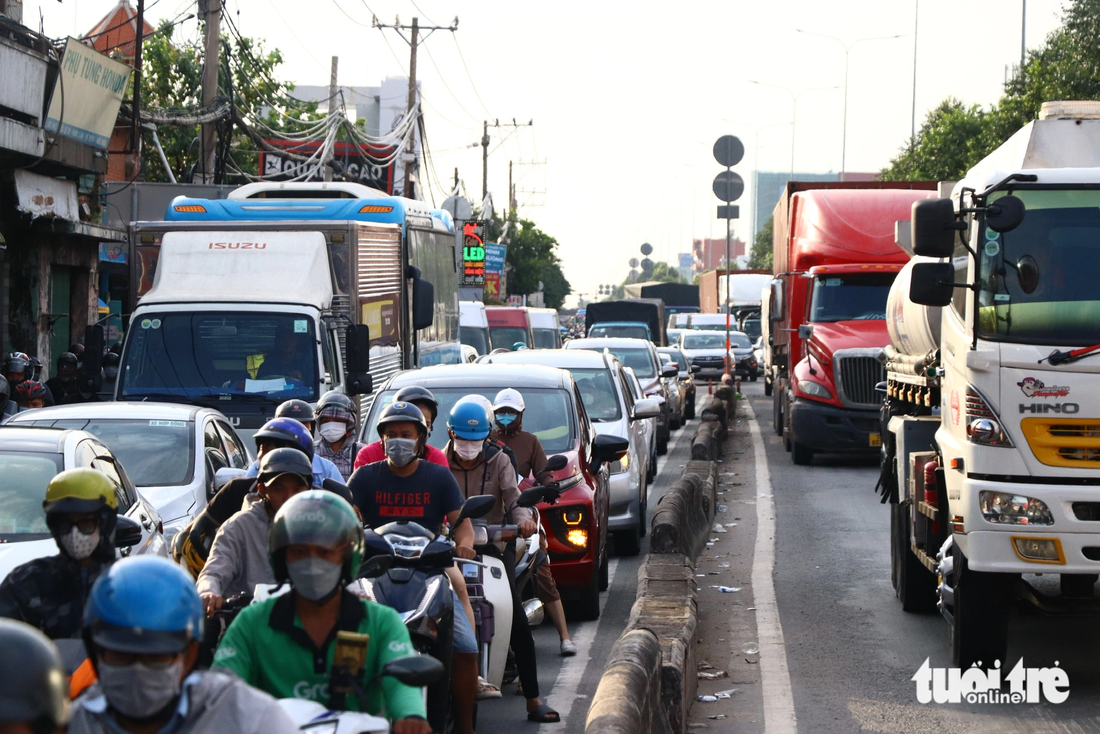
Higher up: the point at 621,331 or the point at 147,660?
the point at 147,660

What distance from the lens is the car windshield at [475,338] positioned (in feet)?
96.3

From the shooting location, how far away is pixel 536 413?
1088cm

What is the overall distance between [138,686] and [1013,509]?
225 inches

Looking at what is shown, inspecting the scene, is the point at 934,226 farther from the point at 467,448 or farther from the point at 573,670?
the point at 573,670

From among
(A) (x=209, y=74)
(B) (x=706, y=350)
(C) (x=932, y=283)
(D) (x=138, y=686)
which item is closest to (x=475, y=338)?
(A) (x=209, y=74)

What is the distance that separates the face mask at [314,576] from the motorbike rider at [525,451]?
5.02m

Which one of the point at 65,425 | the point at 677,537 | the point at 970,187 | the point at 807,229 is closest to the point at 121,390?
the point at 65,425

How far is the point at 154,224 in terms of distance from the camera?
1460cm

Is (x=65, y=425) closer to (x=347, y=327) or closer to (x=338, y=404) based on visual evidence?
(x=338, y=404)

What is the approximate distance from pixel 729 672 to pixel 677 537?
6.87ft

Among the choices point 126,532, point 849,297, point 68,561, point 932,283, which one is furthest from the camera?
point 849,297

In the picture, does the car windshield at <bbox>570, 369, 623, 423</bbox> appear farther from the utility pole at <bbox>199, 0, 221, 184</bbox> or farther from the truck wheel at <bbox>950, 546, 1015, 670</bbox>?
the utility pole at <bbox>199, 0, 221, 184</bbox>

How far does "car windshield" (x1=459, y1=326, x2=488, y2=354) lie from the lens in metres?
29.3

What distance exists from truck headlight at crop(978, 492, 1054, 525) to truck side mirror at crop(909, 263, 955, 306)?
1.20m
